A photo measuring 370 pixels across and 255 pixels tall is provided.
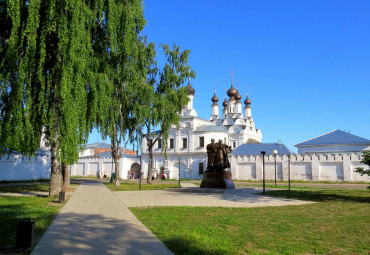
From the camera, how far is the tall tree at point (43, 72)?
36.0 ft

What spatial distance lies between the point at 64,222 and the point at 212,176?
42.2ft

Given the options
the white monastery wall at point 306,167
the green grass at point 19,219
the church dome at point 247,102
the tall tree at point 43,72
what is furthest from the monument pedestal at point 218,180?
the church dome at point 247,102

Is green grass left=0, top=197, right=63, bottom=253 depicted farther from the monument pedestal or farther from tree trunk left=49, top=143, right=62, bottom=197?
the monument pedestal

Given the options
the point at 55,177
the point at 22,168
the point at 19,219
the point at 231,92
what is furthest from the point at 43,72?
the point at 231,92

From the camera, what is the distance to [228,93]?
2542 inches

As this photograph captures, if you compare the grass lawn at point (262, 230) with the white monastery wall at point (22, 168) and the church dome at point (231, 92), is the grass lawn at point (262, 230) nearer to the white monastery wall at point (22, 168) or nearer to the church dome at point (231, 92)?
the white monastery wall at point (22, 168)

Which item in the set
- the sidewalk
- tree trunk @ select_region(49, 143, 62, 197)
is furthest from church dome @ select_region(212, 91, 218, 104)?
the sidewalk

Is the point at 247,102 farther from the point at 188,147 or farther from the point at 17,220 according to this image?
the point at 17,220

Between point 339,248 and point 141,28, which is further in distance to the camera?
point 141,28

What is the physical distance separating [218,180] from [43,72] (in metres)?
12.1

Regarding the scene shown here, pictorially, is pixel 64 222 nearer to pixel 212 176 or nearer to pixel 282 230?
pixel 282 230

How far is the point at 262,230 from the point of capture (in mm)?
7191

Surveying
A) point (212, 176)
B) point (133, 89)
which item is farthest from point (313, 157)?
point (133, 89)

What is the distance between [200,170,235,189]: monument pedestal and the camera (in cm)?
1953
